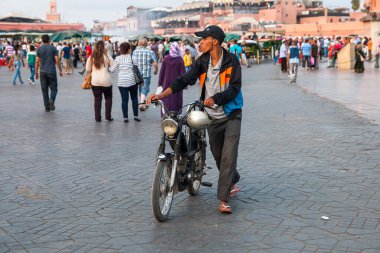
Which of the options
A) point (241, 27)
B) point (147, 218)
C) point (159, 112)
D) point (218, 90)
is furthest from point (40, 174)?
point (241, 27)

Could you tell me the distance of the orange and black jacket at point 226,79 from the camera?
521 cm

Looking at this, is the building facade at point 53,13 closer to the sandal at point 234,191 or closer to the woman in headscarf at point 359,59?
the woman in headscarf at point 359,59

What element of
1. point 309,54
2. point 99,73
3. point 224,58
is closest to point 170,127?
point 224,58

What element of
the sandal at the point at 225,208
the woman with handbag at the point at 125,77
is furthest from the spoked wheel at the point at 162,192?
the woman with handbag at the point at 125,77

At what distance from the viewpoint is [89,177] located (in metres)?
6.80

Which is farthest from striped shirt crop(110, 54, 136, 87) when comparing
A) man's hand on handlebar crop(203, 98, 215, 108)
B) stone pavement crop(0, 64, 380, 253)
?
man's hand on handlebar crop(203, 98, 215, 108)

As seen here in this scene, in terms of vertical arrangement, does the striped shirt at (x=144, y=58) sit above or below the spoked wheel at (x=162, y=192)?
above

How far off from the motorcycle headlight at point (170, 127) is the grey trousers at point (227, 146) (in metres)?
0.48

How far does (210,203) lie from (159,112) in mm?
7156

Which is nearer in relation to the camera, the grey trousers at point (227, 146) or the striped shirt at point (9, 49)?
the grey trousers at point (227, 146)

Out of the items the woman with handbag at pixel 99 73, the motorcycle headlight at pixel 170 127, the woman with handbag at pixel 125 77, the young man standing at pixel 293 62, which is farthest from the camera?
the young man standing at pixel 293 62

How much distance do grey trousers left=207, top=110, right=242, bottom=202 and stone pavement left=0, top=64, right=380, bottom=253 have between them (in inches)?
10.3

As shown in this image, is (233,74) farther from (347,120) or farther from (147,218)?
(347,120)

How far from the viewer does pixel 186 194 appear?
6074 mm
